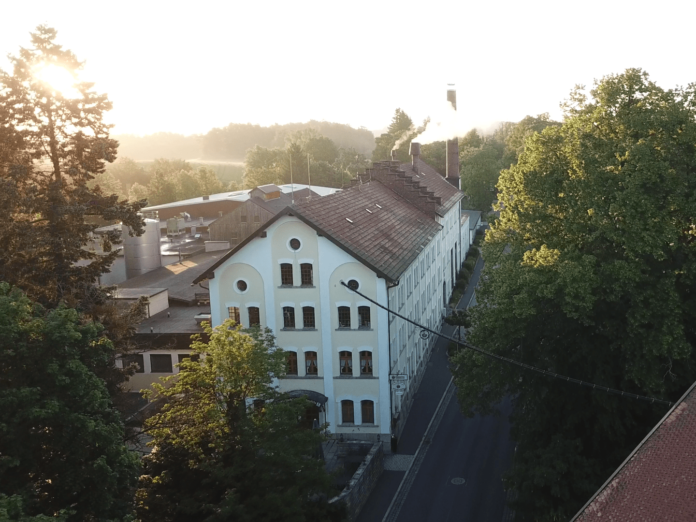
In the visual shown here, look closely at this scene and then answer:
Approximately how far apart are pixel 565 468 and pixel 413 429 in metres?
15.9

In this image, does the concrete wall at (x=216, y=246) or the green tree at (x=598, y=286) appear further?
the concrete wall at (x=216, y=246)

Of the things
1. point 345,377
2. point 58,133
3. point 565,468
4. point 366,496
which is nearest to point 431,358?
point 345,377

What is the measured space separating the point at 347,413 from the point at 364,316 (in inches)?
212

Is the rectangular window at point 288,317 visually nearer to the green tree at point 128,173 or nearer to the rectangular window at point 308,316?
the rectangular window at point 308,316

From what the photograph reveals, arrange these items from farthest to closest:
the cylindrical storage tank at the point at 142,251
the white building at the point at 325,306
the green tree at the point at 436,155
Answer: the green tree at the point at 436,155, the cylindrical storage tank at the point at 142,251, the white building at the point at 325,306

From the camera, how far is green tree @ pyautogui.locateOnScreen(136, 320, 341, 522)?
2305 cm

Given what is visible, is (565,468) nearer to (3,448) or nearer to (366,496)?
(366,496)

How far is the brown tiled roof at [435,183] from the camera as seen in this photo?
67.7m

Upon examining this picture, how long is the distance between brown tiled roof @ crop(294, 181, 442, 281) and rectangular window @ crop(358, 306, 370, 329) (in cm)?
221

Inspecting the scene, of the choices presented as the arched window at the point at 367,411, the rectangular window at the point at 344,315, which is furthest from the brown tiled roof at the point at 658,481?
the arched window at the point at 367,411

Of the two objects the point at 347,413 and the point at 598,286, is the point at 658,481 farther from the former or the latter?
the point at 347,413

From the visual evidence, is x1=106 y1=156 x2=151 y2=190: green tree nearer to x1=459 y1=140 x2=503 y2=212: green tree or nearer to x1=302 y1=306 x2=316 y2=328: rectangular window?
x1=459 y1=140 x2=503 y2=212: green tree

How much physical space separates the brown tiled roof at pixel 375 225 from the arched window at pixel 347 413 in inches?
283

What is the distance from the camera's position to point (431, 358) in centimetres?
5322
